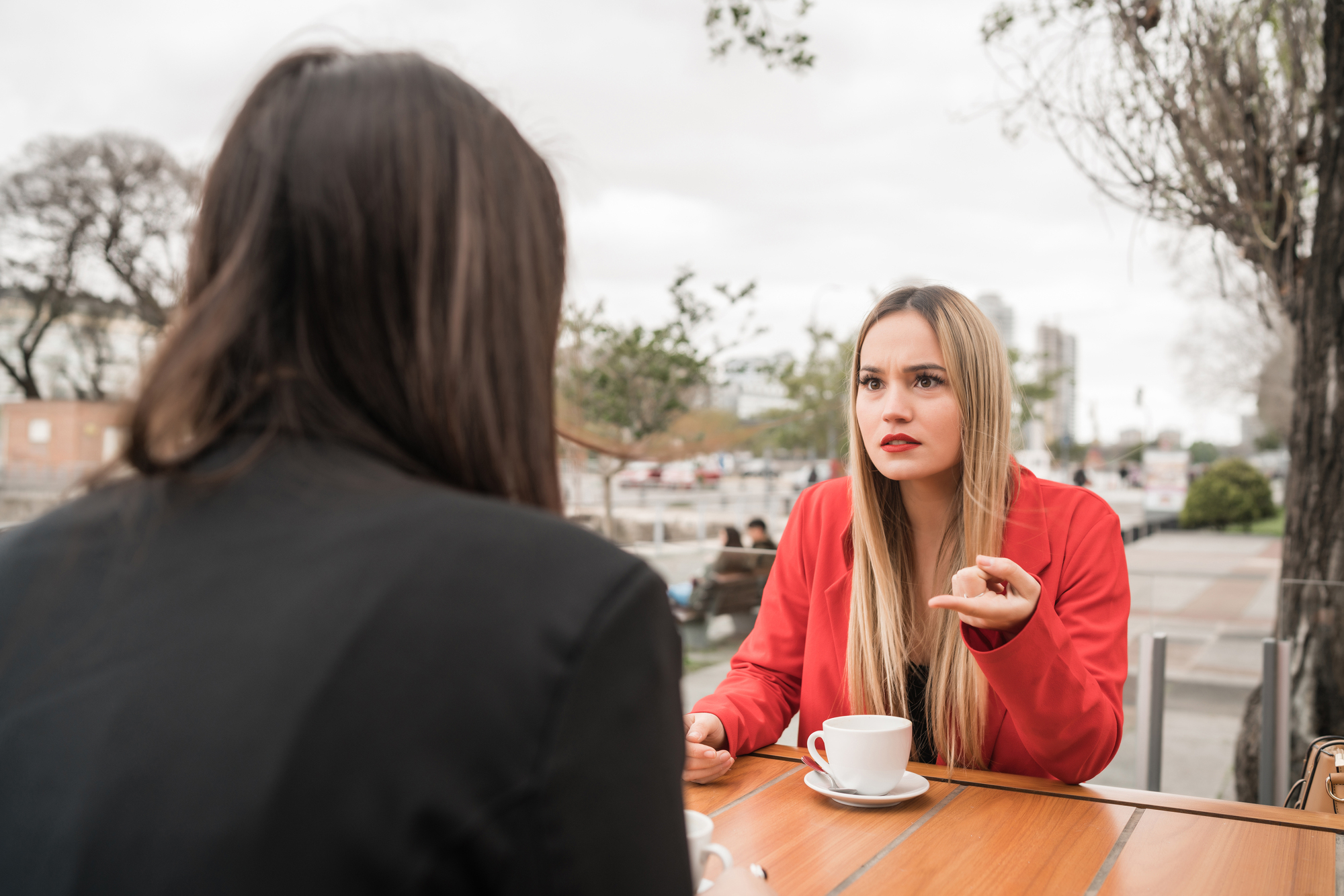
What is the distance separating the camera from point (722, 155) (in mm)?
20094

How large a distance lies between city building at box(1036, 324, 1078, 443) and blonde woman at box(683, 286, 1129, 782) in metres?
28.2

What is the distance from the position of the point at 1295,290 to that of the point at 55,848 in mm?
4612

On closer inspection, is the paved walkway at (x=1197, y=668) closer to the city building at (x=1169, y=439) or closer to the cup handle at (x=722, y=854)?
the cup handle at (x=722, y=854)

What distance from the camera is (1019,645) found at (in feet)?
4.95

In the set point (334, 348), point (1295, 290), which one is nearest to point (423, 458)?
point (334, 348)

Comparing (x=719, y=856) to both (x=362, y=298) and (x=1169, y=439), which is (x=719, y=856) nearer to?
(x=362, y=298)

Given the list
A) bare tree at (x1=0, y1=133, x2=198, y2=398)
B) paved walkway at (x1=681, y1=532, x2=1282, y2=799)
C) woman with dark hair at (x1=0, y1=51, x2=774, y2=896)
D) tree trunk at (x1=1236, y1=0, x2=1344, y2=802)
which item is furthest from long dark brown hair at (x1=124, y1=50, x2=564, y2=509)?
bare tree at (x1=0, y1=133, x2=198, y2=398)

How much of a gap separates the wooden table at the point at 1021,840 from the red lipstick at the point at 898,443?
0.68 m

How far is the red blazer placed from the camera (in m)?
1.56

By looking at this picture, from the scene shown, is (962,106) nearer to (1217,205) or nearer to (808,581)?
(1217,205)

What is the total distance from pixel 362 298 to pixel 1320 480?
14.2ft

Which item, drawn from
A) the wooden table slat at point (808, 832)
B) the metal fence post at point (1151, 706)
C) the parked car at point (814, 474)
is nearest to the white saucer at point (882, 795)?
the wooden table slat at point (808, 832)

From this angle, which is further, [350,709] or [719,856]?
[719,856]

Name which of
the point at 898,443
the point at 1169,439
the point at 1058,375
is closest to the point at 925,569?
the point at 898,443
